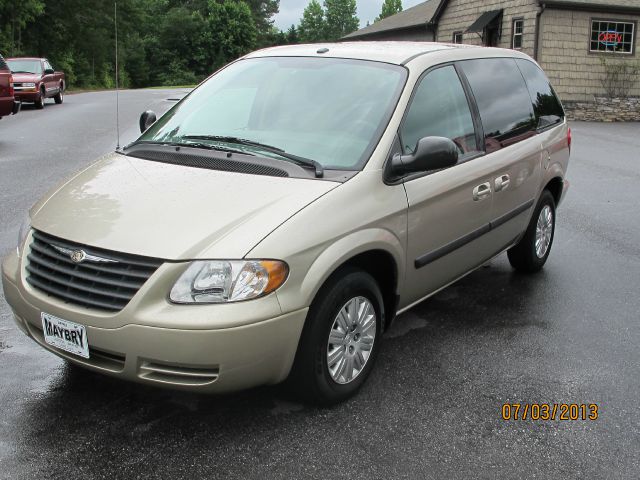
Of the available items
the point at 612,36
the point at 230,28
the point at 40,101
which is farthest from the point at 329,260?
the point at 230,28

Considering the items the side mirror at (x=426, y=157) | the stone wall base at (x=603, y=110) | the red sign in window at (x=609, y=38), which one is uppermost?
the red sign in window at (x=609, y=38)

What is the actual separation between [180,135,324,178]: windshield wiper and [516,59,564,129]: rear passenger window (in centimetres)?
265

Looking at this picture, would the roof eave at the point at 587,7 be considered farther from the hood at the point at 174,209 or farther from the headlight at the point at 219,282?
the headlight at the point at 219,282

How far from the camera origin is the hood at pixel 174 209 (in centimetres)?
318

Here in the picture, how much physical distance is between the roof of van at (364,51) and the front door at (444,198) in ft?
0.69

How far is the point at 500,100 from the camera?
17.1 feet

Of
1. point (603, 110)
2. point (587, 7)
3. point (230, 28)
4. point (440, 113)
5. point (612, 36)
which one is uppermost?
point (230, 28)

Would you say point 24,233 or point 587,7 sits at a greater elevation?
point 587,7

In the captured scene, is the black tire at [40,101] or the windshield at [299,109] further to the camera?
the black tire at [40,101]

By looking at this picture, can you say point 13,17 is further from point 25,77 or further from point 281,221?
point 281,221

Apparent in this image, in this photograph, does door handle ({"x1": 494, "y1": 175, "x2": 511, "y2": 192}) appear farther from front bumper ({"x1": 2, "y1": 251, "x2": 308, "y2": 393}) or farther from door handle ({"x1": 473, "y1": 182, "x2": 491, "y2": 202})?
front bumper ({"x1": 2, "y1": 251, "x2": 308, "y2": 393})

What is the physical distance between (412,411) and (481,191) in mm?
1661

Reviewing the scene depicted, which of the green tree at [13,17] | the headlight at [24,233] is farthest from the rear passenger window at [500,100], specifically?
the green tree at [13,17]

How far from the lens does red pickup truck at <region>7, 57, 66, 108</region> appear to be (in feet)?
75.5
